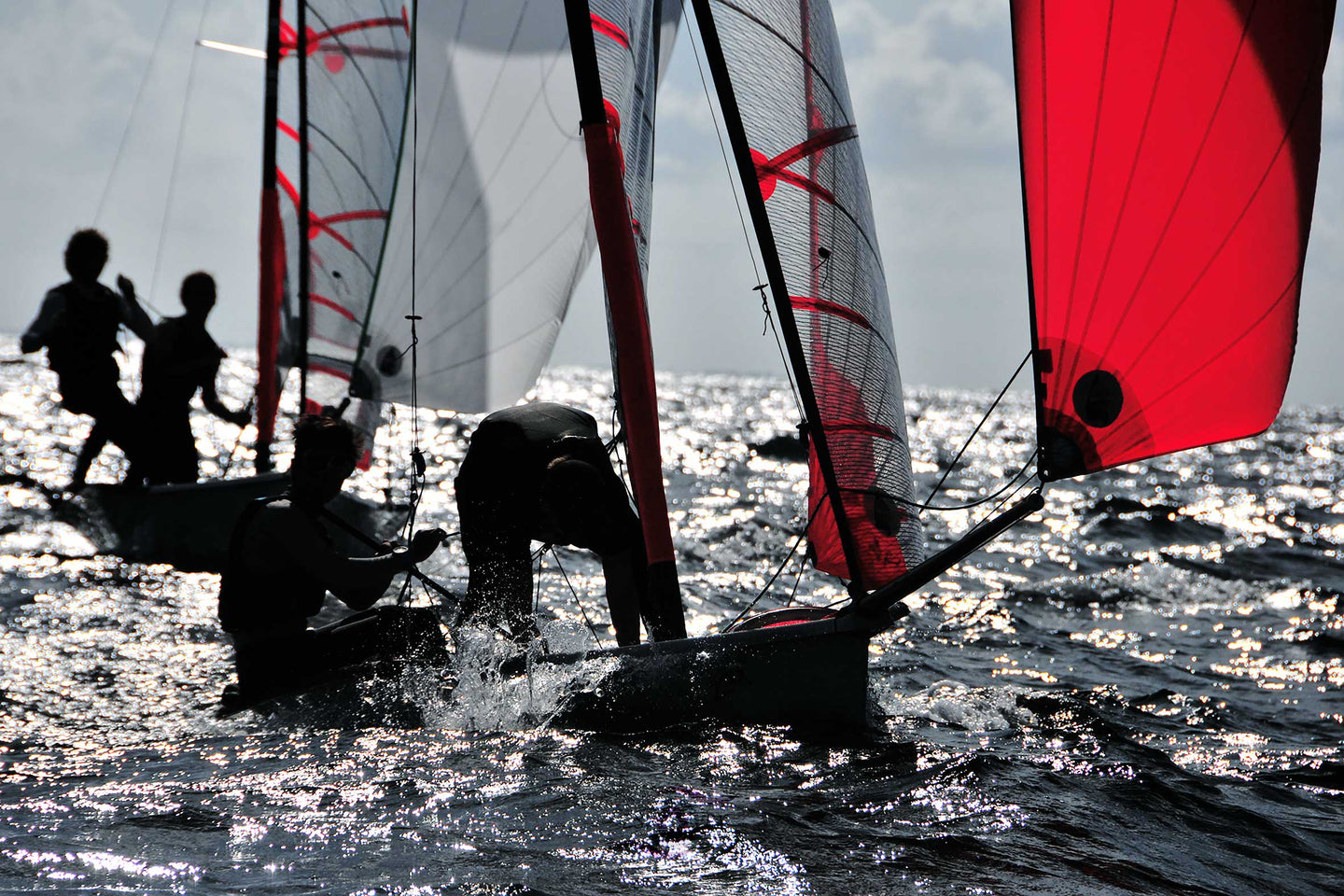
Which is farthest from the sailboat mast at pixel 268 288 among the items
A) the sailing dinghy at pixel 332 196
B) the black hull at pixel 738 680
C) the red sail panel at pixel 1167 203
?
the red sail panel at pixel 1167 203

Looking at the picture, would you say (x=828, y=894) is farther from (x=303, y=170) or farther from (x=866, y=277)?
(x=303, y=170)

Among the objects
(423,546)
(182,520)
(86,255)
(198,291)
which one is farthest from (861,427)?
(86,255)

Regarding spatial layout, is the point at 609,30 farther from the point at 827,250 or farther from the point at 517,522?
the point at 517,522

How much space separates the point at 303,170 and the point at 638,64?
3850mm

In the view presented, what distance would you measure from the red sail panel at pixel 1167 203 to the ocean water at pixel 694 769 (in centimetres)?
104

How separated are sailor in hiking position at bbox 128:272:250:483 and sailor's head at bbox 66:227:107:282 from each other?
489 millimetres

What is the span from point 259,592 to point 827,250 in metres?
2.11

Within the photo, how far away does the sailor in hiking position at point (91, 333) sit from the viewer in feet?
23.1

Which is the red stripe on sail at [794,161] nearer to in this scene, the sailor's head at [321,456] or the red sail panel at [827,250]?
the red sail panel at [827,250]

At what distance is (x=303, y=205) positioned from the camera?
7750 mm

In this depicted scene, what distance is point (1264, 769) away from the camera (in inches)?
153

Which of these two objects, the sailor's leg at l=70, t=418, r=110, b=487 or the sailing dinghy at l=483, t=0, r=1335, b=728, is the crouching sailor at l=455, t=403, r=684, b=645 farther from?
the sailor's leg at l=70, t=418, r=110, b=487

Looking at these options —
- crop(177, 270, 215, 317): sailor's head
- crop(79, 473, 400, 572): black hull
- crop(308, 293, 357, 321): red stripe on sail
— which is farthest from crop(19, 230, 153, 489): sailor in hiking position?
crop(308, 293, 357, 321): red stripe on sail

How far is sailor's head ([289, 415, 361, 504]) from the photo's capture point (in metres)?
3.65
